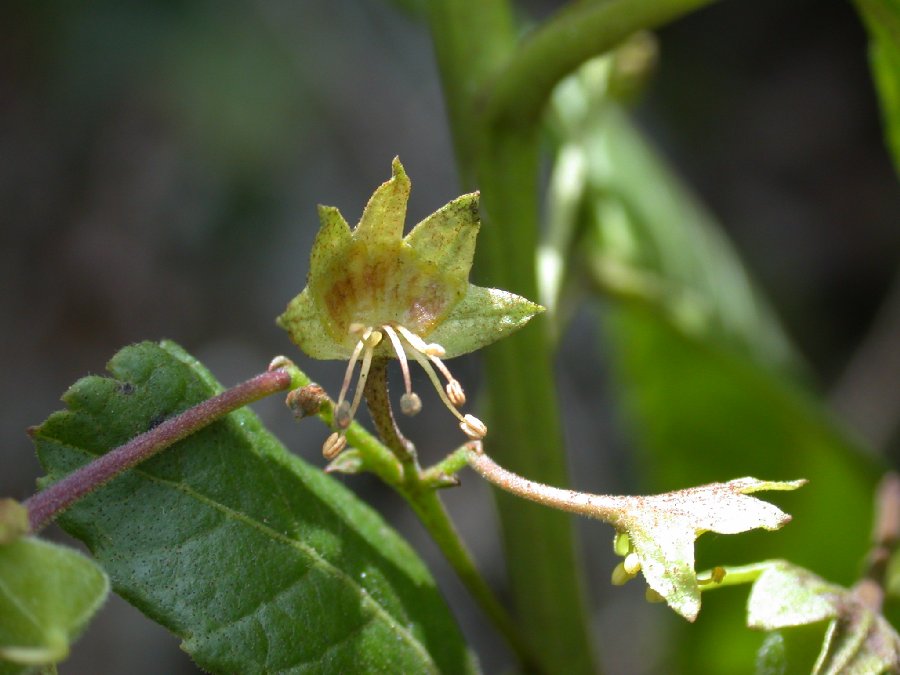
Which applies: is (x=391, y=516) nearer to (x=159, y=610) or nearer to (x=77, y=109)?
(x=77, y=109)

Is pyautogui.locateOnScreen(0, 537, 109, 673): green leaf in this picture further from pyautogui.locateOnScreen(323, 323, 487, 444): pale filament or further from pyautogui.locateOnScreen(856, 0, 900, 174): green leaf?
pyautogui.locateOnScreen(856, 0, 900, 174): green leaf

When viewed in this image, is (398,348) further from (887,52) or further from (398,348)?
(887,52)

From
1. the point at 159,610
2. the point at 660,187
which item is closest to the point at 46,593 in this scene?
the point at 159,610

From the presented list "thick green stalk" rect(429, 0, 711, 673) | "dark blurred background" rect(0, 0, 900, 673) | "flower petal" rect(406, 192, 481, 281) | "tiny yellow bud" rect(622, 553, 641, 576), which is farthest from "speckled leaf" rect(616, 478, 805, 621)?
"dark blurred background" rect(0, 0, 900, 673)

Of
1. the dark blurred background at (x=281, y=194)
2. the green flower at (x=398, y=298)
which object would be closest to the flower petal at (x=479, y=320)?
the green flower at (x=398, y=298)

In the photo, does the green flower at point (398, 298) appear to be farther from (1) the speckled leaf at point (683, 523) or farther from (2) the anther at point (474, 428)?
(1) the speckled leaf at point (683, 523)

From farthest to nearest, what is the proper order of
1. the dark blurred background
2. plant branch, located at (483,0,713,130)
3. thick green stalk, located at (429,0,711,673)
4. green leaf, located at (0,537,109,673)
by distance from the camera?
1. the dark blurred background
2. thick green stalk, located at (429,0,711,673)
3. plant branch, located at (483,0,713,130)
4. green leaf, located at (0,537,109,673)

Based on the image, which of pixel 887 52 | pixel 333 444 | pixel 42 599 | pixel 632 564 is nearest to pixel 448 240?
pixel 333 444
